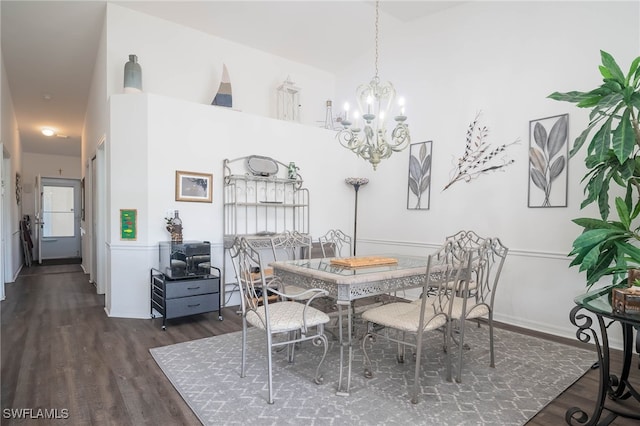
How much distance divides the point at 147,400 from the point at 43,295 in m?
3.98

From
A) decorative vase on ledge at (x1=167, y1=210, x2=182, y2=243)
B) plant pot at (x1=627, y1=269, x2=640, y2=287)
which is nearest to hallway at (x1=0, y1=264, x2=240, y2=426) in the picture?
decorative vase on ledge at (x1=167, y1=210, x2=182, y2=243)

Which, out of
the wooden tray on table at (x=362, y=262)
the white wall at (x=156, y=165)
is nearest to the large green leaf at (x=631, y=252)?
the wooden tray on table at (x=362, y=262)

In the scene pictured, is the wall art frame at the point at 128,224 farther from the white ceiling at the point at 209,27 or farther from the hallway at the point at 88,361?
the white ceiling at the point at 209,27

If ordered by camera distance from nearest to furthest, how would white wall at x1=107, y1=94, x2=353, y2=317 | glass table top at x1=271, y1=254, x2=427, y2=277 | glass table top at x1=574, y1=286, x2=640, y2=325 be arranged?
1. glass table top at x1=574, y1=286, x2=640, y2=325
2. glass table top at x1=271, y1=254, x2=427, y2=277
3. white wall at x1=107, y1=94, x2=353, y2=317

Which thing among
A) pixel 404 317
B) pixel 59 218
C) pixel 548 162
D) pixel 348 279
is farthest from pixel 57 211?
pixel 548 162

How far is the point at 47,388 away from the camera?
235cm

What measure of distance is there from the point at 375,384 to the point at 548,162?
2792 millimetres

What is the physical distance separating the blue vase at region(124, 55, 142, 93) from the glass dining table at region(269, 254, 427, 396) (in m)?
2.71

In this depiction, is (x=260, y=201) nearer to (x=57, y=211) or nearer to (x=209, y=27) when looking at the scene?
(x=209, y=27)

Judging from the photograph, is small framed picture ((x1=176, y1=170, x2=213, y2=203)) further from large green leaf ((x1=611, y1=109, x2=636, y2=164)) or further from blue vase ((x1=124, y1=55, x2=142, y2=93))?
large green leaf ((x1=611, y1=109, x2=636, y2=164))

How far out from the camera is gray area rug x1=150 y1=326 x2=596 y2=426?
2.04 meters

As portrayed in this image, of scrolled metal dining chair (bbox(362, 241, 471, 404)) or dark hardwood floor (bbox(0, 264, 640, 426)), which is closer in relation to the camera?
dark hardwood floor (bbox(0, 264, 640, 426))

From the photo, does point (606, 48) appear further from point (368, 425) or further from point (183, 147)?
point (183, 147)

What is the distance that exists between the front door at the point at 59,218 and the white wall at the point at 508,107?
8674mm
